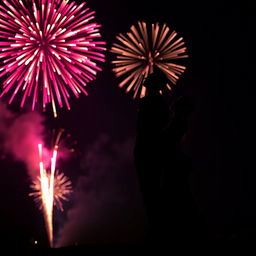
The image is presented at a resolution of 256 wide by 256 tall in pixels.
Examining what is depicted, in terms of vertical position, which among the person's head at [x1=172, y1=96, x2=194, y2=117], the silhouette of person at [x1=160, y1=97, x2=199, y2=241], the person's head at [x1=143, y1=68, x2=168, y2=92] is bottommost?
Answer: the silhouette of person at [x1=160, y1=97, x2=199, y2=241]

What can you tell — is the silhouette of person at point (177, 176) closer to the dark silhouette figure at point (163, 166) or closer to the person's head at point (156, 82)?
the dark silhouette figure at point (163, 166)

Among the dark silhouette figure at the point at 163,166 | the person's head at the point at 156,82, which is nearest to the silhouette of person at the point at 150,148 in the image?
the dark silhouette figure at the point at 163,166

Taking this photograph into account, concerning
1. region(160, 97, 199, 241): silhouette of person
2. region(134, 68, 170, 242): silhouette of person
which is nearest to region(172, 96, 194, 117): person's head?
region(160, 97, 199, 241): silhouette of person

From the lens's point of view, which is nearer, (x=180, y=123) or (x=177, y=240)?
(x=177, y=240)

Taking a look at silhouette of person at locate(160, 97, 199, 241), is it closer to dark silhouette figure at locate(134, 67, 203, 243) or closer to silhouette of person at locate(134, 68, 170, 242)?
dark silhouette figure at locate(134, 67, 203, 243)

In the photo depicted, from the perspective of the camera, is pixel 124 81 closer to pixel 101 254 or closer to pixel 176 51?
pixel 176 51

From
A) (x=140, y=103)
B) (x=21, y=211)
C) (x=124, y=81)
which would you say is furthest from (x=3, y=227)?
(x=140, y=103)
